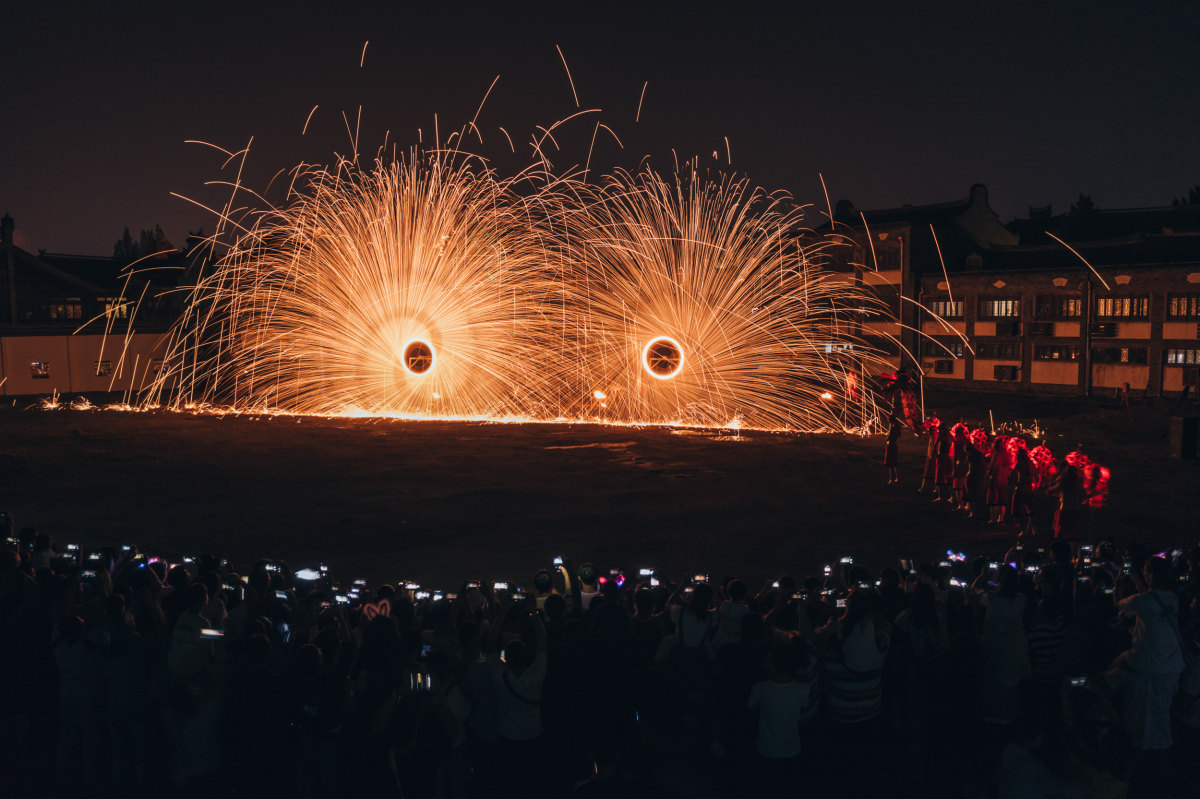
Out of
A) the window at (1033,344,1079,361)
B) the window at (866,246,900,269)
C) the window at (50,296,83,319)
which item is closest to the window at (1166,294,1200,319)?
the window at (1033,344,1079,361)

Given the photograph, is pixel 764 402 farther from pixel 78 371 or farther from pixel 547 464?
pixel 78 371

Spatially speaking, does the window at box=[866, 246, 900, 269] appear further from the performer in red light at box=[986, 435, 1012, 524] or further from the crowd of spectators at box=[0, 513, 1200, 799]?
the crowd of spectators at box=[0, 513, 1200, 799]

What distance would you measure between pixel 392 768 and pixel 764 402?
25.2 metres

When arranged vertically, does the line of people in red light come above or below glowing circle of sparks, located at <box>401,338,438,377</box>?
below

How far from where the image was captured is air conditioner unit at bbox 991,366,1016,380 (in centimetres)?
4169

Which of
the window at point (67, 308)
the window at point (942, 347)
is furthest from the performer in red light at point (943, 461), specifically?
the window at point (67, 308)

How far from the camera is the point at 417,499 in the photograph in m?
17.8

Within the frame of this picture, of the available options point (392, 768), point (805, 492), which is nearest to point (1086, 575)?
→ point (392, 768)

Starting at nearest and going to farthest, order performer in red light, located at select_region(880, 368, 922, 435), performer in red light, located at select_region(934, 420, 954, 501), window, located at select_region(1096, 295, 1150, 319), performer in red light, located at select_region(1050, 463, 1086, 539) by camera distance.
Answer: performer in red light, located at select_region(1050, 463, 1086, 539) < performer in red light, located at select_region(934, 420, 954, 501) < performer in red light, located at select_region(880, 368, 922, 435) < window, located at select_region(1096, 295, 1150, 319)

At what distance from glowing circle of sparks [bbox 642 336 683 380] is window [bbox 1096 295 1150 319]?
21.6 m

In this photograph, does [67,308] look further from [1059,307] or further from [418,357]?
[1059,307]

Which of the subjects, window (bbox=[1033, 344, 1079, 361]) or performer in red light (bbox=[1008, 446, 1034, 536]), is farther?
window (bbox=[1033, 344, 1079, 361])

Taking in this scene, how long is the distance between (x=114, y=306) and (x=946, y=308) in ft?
146

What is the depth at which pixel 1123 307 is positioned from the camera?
124 ft
